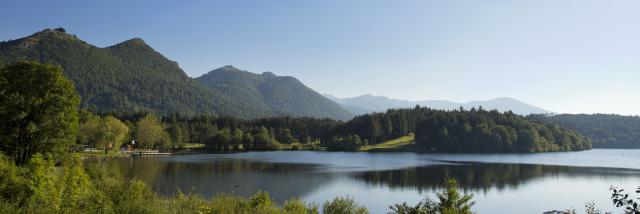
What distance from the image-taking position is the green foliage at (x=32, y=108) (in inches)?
1535

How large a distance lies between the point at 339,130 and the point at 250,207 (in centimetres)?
18105

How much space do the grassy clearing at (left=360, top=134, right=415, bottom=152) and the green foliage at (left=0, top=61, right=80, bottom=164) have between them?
132556 mm

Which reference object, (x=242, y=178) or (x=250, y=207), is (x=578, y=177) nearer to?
(x=242, y=178)

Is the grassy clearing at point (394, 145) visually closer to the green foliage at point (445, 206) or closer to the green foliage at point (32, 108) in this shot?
the green foliage at point (32, 108)

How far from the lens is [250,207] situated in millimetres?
18641

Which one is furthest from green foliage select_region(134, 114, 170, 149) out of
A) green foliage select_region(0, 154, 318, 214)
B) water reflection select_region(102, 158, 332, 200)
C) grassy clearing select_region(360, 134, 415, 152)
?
green foliage select_region(0, 154, 318, 214)

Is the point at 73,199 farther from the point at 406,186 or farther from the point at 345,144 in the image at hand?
the point at 345,144

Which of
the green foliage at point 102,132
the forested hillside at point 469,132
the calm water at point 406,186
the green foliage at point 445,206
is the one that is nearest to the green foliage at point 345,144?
the forested hillside at point 469,132

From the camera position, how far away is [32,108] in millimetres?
39594

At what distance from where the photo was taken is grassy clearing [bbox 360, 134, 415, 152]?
16875cm

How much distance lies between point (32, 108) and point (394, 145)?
147 metres

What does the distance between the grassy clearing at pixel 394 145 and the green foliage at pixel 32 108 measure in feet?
435

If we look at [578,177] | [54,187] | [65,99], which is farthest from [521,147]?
[54,187]

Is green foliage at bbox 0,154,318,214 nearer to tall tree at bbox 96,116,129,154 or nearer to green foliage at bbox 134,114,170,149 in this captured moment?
tall tree at bbox 96,116,129,154
